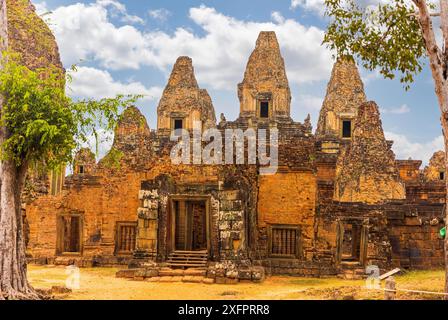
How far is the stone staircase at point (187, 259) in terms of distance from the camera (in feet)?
51.2

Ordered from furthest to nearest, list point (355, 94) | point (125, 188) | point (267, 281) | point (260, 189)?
point (355, 94) → point (125, 188) → point (260, 189) → point (267, 281)

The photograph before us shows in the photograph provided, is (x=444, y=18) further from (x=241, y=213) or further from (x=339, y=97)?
(x=339, y=97)

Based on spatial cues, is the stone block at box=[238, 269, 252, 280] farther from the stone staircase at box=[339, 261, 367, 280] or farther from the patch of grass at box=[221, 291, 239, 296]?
the stone staircase at box=[339, 261, 367, 280]

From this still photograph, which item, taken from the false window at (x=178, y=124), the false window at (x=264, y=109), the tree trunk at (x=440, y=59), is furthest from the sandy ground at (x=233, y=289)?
the false window at (x=178, y=124)

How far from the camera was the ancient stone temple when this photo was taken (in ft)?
Result: 51.3

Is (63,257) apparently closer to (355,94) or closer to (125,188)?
(125,188)

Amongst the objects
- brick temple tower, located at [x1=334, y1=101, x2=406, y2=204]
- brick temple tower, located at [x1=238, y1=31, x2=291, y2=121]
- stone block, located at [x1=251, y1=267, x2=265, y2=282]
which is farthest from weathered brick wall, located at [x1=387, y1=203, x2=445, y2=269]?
brick temple tower, located at [x1=238, y1=31, x2=291, y2=121]

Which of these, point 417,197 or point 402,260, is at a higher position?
point 417,197

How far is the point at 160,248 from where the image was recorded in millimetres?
15867

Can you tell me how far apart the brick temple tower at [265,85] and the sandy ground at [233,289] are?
1250 centimetres

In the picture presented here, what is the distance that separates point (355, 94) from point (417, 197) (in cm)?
841

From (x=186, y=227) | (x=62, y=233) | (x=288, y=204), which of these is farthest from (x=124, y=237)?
(x=288, y=204)

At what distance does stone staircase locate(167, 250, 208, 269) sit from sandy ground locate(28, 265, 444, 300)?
4.51 ft

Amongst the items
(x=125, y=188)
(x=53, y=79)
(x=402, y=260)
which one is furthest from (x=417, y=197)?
(x=53, y=79)
